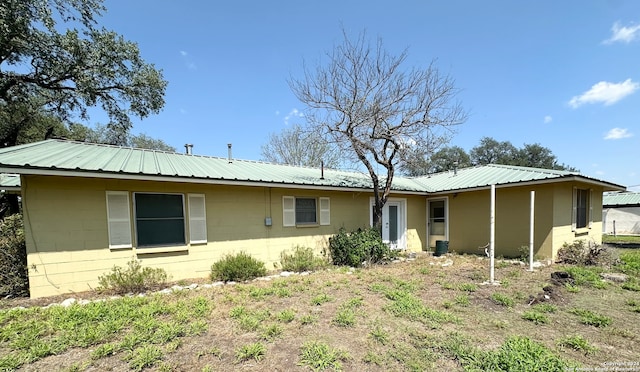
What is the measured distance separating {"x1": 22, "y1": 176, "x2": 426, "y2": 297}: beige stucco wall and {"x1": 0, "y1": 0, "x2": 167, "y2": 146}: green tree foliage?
26.2 feet

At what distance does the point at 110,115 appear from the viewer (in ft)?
46.0

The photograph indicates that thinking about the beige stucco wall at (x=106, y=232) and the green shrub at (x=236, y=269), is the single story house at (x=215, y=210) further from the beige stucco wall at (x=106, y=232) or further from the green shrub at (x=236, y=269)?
the green shrub at (x=236, y=269)

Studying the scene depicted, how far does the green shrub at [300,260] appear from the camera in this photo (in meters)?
8.05

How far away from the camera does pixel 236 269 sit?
6844 mm

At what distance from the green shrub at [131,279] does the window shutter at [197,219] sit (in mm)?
1117

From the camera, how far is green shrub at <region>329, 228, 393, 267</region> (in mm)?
8453

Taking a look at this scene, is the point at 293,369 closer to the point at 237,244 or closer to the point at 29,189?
the point at 237,244

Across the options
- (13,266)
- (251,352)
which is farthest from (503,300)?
(13,266)

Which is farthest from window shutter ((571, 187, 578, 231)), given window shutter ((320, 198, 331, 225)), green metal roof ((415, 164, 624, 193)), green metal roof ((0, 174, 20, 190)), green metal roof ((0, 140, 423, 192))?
green metal roof ((0, 174, 20, 190))

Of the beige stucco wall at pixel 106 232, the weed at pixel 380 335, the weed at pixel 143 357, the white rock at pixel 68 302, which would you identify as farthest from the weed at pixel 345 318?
the white rock at pixel 68 302

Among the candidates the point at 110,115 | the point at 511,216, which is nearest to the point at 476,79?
the point at 511,216

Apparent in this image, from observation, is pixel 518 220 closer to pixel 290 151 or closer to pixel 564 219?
pixel 564 219

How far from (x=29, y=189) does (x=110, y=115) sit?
10.7 metres

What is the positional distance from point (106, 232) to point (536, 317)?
8.34 m
